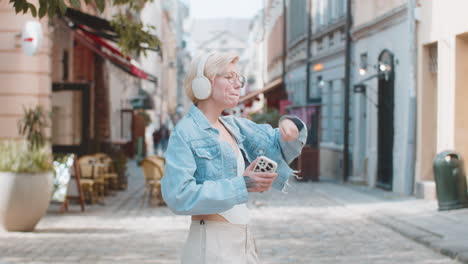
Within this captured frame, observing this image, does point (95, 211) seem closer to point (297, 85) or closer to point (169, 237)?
point (169, 237)

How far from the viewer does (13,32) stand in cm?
1595

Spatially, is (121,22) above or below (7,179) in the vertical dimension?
above

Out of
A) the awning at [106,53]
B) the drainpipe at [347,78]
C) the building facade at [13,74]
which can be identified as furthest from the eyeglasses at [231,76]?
the drainpipe at [347,78]

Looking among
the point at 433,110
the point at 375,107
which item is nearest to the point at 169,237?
the point at 433,110

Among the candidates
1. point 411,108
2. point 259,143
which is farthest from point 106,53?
point 259,143

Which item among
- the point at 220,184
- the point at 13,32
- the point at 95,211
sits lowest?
the point at 95,211

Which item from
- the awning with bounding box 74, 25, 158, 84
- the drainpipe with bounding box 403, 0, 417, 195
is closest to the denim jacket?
the drainpipe with bounding box 403, 0, 417, 195

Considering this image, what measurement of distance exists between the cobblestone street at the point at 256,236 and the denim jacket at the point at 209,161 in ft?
17.4

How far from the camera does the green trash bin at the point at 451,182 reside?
44.2 feet

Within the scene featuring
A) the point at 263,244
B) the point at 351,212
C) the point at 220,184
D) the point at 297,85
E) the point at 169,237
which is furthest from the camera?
the point at 297,85

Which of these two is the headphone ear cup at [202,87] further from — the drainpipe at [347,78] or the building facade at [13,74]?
the drainpipe at [347,78]

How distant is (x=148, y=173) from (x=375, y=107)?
7.17m

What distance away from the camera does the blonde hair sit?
11.2ft

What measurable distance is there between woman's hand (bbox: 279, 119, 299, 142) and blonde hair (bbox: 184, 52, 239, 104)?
0.35 meters
